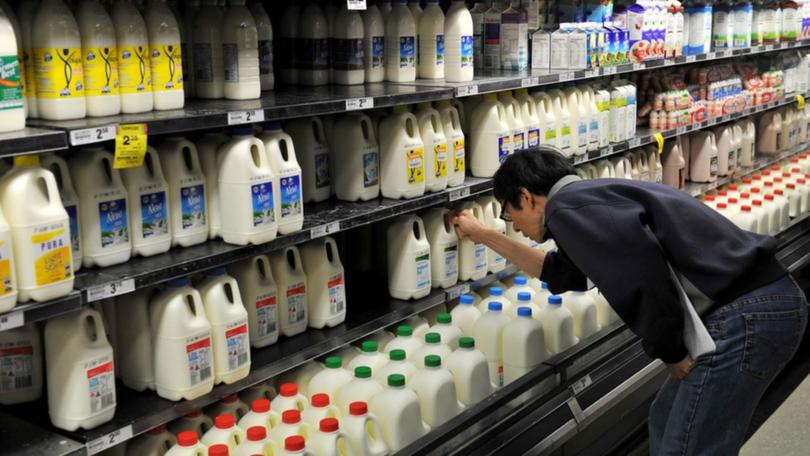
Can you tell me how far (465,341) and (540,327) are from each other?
451mm

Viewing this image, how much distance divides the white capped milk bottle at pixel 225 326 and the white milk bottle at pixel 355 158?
2.50 feet

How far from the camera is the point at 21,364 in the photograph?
2730mm

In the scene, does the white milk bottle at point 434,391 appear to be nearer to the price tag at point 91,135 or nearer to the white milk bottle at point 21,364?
the white milk bottle at point 21,364

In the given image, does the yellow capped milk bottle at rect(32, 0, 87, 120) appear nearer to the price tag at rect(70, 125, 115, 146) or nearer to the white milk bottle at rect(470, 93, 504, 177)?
the price tag at rect(70, 125, 115, 146)

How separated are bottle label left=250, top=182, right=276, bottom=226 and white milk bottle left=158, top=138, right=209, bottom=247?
6.6 inches

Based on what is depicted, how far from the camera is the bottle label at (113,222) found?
2619mm

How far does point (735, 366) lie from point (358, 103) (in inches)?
56.5

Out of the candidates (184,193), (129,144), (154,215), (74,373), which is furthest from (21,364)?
(129,144)

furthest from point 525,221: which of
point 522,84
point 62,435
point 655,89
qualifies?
point 655,89

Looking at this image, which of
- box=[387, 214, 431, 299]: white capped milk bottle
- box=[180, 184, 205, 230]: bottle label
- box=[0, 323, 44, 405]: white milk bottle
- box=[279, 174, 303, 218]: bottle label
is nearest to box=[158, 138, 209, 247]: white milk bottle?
box=[180, 184, 205, 230]: bottle label

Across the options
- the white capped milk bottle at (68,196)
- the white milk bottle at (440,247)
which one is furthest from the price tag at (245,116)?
the white milk bottle at (440,247)

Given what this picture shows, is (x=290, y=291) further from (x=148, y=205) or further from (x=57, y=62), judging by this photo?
(x=57, y=62)

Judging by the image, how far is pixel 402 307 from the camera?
364 cm

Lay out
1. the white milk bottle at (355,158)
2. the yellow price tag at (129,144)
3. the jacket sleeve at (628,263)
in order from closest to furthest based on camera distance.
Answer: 1. the yellow price tag at (129,144)
2. the jacket sleeve at (628,263)
3. the white milk bottle at (355,158)
